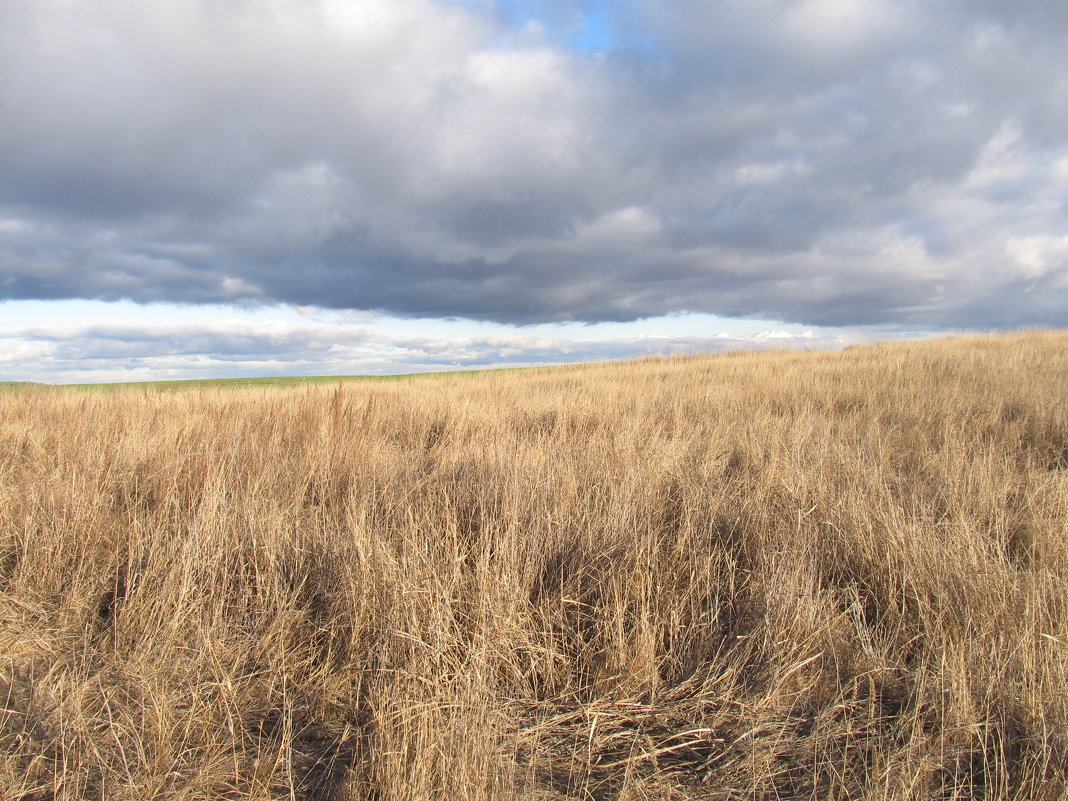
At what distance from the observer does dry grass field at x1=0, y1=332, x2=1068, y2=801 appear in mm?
1683

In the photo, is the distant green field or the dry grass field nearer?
the dry grass field

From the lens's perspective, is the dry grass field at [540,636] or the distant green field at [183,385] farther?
the distant green field at [183,385]

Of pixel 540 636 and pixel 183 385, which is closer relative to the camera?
pixel 540 636

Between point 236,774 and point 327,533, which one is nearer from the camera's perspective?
point 236,774

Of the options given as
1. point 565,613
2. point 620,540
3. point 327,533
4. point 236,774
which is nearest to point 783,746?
point 565,613

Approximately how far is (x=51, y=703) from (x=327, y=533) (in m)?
1.38

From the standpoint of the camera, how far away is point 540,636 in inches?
92.7

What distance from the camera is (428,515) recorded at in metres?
3.30

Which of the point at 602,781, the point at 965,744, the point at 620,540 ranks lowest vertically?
the point at 602,781

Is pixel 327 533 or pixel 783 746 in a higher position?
pixel 327 533

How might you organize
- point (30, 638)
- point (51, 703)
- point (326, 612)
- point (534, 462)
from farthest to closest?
point (534, 462) < point (326, 612) < point (30, 638) < point (51, 703)

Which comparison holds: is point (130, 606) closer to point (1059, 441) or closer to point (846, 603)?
point (846, 603)

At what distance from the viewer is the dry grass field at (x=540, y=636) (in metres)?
1.68

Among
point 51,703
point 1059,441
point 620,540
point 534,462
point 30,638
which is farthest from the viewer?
point 1059,441
